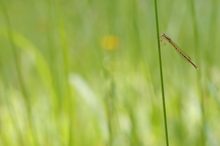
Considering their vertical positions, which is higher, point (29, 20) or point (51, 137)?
point (51, 137)

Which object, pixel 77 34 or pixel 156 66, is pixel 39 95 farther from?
pixel 77 34

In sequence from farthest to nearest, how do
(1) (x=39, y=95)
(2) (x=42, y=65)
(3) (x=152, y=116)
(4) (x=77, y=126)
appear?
(1) (x=39, y=95) → (4) (x=77, y=126) → (3) (x=152, y=116) → (2) (x=42, y=65)

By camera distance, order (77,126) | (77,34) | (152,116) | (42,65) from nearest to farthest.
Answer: (42,65) < (152,116) < (77,126) < (77,34)

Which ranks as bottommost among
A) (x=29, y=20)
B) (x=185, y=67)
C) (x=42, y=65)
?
(x=29, y=20)

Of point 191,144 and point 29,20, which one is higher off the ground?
point 191,144

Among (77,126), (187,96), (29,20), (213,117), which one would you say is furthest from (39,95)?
(29,20)

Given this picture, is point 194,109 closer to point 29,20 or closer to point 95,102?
point 95,102

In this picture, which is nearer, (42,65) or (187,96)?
(42,65)

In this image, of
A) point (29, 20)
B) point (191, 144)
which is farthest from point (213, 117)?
point (29, 20)

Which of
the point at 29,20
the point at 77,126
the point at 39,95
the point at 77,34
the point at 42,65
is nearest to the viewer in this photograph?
the point at 42,65
